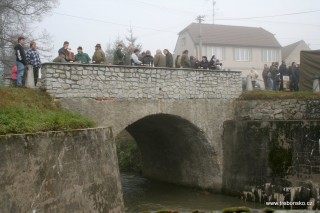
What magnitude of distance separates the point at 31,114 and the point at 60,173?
1959mm

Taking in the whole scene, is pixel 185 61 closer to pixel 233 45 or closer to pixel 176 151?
pixel 176 151

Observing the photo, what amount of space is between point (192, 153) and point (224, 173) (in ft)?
5.86

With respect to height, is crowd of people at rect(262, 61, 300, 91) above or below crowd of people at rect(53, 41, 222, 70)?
below

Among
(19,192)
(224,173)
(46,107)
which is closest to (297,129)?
(224,173)

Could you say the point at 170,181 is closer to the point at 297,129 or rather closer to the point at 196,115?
the point at 196,115

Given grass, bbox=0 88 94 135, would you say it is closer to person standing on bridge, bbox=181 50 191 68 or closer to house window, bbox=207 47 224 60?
person standing on bridge, bbox=181 50 191 68

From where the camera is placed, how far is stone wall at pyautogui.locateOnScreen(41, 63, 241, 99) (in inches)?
477

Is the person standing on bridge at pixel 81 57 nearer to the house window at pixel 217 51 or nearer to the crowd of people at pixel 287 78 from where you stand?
the crowd of people at pixel 287 78

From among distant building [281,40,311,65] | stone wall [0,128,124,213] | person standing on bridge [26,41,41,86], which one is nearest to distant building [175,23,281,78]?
distant building [281,40,311,65]

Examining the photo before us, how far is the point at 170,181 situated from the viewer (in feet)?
62.0

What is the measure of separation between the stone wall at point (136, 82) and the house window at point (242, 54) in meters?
34.2

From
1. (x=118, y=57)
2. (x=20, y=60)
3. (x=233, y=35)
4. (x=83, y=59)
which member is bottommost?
(x=20, y=60)

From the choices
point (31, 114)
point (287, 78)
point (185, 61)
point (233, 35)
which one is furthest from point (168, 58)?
point (233, 35)

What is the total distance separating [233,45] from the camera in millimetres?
49188
